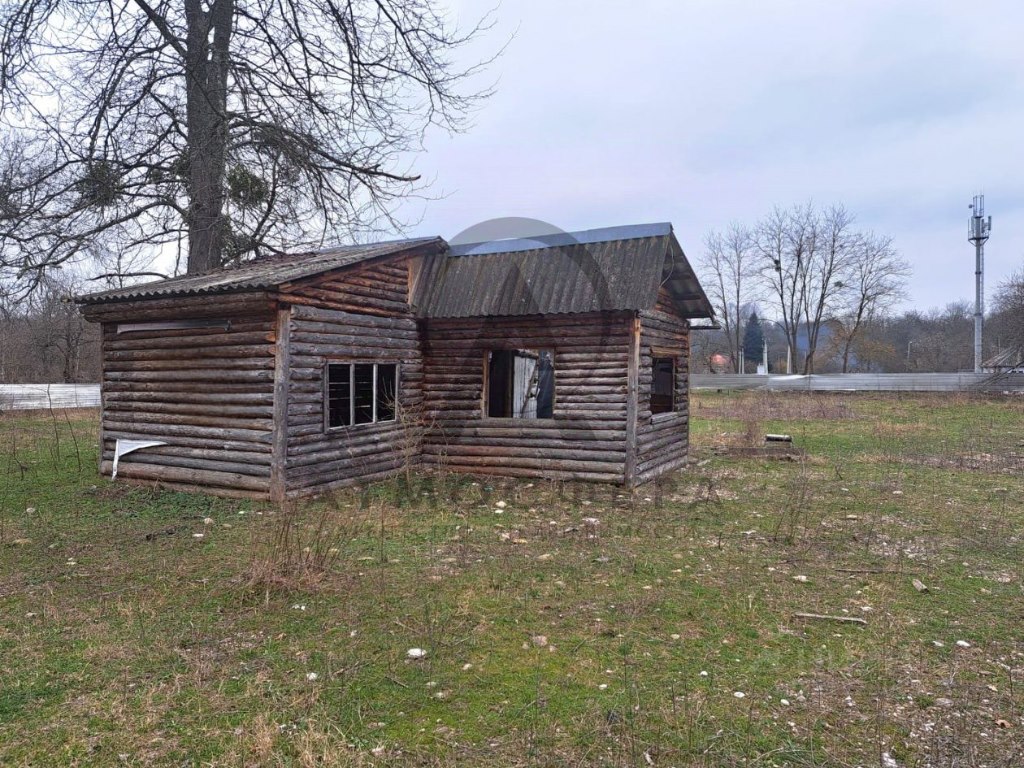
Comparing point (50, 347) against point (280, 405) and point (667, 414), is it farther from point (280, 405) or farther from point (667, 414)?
point (667, 414)

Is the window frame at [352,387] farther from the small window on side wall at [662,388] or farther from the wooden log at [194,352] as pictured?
the small window on side wall at [662,388]

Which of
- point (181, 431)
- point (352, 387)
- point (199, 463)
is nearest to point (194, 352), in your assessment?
point (181, 431)

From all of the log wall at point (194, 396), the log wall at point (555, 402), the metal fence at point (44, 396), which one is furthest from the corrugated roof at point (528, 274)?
the metal fence at point (44, 396)

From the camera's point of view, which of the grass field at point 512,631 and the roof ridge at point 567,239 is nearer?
the grass field at point 512,631

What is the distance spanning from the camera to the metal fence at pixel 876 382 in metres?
29.8

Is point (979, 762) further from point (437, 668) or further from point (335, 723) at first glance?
point (335, 723)

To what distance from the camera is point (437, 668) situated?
4.06m

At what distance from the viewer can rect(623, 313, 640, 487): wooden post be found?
10.3 meters

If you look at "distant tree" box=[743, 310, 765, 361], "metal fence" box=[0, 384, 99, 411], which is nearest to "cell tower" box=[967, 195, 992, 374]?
"distant tree" box=[743, 310, 765, 361]

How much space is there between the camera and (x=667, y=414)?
40.4 ft

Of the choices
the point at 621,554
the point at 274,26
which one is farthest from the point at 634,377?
the point at 274,26

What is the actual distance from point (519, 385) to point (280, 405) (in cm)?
611

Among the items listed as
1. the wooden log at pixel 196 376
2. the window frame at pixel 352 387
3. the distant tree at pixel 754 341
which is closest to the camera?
the wooden log at pixel 196 376

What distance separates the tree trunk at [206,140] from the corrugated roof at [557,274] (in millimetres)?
4893
